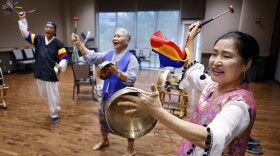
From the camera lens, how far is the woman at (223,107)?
620 millimetres

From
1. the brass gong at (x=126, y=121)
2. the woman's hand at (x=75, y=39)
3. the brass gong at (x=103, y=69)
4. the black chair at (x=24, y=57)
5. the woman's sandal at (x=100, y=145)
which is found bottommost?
the woman's sandal at (x=100, y=145)

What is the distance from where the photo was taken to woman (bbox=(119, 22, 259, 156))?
2.03ft

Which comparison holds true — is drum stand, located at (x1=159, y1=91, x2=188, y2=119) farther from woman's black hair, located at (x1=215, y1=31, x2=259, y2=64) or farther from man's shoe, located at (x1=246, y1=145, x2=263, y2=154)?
woman's black hair, located at (x1=215, y1=31, x2=259, y2=64)

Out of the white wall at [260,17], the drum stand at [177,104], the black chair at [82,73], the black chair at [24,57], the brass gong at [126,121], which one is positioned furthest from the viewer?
the black chair at [24,57]

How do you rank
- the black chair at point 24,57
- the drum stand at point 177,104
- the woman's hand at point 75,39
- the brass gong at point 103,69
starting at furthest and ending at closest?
the black chair at point 24,57 < the drum stand at point 177,104 < the woman's hand at point 75,39 < the brass gong at point 103,69

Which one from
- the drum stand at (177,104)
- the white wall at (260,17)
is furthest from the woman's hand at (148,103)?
the white wall at (260,17)

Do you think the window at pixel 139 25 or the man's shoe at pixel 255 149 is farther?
the window at pixel 139 25

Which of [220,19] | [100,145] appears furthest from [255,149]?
[220,19]

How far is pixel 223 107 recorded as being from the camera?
2.40 feet

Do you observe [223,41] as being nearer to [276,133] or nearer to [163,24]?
[276,133]

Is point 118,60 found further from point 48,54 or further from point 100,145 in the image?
point 48,54

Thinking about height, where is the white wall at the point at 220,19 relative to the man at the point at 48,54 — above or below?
above

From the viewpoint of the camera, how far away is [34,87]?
5230mm

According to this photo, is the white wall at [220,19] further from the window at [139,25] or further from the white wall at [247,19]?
the window at [139,25]
